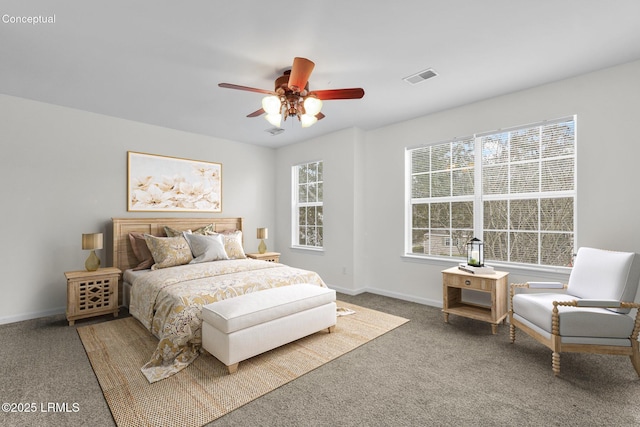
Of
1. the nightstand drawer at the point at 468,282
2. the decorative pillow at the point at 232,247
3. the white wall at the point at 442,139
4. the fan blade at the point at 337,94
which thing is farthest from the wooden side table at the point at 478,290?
the decorative pillow at the point at 232,247

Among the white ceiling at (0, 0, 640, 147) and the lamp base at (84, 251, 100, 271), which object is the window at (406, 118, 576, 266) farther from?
the lamp base at (84, 251, 100, 271)

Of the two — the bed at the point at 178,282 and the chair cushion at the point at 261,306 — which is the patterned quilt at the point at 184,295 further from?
the chair cushion at the point at 261,306

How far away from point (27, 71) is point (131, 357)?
9.39 ft

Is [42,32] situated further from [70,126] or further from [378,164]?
[378,164]

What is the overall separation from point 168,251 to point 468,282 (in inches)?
142

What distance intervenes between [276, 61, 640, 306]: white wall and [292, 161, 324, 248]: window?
0.20 metres

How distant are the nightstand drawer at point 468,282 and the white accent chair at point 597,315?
0.50 meters

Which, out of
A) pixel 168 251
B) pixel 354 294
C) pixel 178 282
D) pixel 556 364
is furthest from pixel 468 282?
pixel 168 251

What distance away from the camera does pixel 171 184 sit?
470 cm

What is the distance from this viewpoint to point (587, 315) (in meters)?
2.26

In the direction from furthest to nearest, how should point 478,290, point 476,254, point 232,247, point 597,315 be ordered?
1. point 232,247
2. point 476,254
3. point 478,290
4. point 597,315

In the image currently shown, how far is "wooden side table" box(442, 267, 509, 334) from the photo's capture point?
123 inches

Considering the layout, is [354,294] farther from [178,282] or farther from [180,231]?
[180,231]

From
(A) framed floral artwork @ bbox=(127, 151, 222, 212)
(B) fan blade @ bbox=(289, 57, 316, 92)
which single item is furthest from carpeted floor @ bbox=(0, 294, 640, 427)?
(B) fan blade @ bbox=(289, 57, 316, 92)
